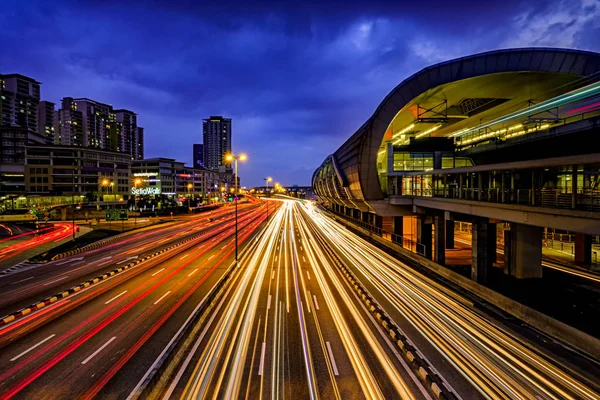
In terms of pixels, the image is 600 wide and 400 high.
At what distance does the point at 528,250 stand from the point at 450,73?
2023 centimetres

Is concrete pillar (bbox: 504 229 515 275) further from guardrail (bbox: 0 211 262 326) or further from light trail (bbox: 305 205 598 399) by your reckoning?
guardrail (bbox: 0 211 262 326)

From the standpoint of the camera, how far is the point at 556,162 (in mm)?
14828

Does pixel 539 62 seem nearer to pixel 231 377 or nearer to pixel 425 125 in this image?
pixel 425 125

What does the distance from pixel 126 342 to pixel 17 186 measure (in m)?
117

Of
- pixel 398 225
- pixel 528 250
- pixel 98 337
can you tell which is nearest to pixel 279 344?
pixel 98 337

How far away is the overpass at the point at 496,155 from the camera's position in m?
19.0

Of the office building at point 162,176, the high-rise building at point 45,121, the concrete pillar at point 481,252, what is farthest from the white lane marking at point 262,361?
the high-rise building at point 45,121

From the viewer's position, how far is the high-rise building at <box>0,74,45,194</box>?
3686 inches

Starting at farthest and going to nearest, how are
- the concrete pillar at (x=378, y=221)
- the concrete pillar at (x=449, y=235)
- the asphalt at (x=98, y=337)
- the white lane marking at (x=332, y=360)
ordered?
the concrete pillar at (x=378, y=221)
the concrete pillar at (x=449, y=235)
the white lane marking at (x=332, y=360)
the asphalt at (x=98, y=337)

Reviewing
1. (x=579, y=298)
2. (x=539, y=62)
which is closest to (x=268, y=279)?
(x=579, y=298)

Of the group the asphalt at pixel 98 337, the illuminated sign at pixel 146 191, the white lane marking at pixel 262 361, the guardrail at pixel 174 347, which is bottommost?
the asphalt at pixel 98 337

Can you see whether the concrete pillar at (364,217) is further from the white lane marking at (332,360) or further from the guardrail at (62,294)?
the white lane marking at (332,360)

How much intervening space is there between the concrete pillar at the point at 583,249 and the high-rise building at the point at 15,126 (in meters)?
135

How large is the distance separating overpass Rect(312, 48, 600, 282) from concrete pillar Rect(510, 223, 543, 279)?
9 centimetres
